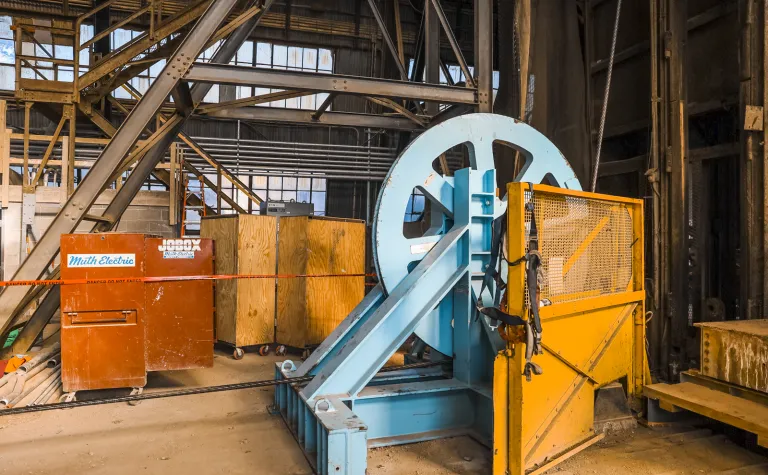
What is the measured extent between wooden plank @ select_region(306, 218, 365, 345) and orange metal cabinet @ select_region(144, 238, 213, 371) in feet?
6.23

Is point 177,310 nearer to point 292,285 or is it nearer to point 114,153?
point 114,153

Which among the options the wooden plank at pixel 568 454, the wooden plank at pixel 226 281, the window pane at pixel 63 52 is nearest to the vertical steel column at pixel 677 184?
the wooden plank at pixel 568 454

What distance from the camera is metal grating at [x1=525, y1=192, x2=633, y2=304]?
331 cm

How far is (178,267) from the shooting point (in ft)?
17.1

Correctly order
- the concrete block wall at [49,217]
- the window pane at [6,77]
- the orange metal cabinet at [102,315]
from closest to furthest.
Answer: the orange metal cabinet at [102,315] < the concrete block wall at [49,217] < the window pane at [6,77]

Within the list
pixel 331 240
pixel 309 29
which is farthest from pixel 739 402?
pixel 309 29

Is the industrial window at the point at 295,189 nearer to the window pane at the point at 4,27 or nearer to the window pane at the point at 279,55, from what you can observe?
the window pane at the point at 279,55

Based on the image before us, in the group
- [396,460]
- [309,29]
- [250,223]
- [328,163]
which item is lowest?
[396,460]

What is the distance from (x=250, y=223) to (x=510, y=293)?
4795 millimetres

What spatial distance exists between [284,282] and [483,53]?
406 cm

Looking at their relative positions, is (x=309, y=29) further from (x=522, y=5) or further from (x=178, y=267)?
(x=178, y=267)

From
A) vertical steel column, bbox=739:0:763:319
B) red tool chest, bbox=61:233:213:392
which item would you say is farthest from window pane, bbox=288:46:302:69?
vertical steel column, bbox=739:0:763:319

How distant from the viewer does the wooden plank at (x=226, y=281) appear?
6828 mm

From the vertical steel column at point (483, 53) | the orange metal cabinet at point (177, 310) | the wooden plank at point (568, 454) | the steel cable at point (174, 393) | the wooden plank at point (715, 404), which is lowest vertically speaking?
the wooden plank at point (568, 454)
